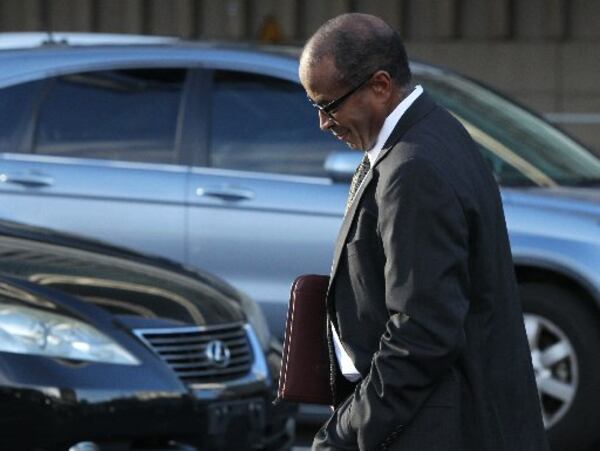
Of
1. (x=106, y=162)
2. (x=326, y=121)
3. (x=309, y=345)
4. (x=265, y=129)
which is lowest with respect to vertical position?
(x=106, y=162)

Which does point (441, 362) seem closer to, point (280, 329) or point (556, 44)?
point (280, 329)

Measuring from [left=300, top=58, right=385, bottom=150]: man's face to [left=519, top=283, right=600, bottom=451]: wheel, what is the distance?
396 cm

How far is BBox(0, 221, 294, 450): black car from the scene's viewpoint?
5.07 meters

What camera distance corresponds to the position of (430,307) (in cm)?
301

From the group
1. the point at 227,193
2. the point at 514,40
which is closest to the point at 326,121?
the point at 227,193

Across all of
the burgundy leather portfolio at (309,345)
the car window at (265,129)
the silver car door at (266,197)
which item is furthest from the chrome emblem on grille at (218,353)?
the burgundy leather portfolio at (309,345)

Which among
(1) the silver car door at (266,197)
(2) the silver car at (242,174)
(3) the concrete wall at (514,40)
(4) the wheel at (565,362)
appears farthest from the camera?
(3) the concrete wall at (514,40)

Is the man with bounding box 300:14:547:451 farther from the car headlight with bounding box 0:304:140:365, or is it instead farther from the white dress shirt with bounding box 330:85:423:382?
the car headlight with bounding box 0:304:140:365

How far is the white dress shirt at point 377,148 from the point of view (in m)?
3.18

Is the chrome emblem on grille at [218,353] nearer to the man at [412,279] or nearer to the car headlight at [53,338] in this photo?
the car headlight at [53,338]

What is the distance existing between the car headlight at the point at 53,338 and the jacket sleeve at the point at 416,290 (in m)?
2.27

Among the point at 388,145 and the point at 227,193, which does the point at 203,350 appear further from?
the point at 388,145

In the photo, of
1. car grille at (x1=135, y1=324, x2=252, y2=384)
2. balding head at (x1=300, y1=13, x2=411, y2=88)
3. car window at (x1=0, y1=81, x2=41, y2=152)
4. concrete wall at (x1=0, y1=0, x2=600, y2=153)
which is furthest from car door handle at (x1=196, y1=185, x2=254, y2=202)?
concrete wall at (x1=0, y1=0, x2=600, y2=153)

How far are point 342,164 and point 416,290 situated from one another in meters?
4.22
